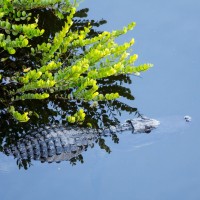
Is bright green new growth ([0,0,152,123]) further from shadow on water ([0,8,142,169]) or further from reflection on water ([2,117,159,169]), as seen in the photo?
reflection on water ([2,117,159,169])

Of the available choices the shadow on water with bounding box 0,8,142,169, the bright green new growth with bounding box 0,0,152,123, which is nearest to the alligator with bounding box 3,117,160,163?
the shadow on water with bounding box 0,8,142,169

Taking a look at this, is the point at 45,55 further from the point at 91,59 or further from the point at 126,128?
the point at 126,128

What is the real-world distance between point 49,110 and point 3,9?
1.91m

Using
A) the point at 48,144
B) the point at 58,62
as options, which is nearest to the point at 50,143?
the point at 48,144

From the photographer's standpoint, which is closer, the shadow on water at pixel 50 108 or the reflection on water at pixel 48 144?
the shadow on water at pixel 50 108

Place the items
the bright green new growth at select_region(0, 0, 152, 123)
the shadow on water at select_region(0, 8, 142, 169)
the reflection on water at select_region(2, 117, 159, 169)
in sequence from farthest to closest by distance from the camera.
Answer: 1. the reflection on water at select_region(2, 117, 159, 169)
2. the shadow on water at select_region(0, 8, 142, 169)
3. the bright green new growth at select_region(0, 0, 152, 123)

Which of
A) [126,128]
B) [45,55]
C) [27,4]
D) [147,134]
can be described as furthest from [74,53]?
[147,134]

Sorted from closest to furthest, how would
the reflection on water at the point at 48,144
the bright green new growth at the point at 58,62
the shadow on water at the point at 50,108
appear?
the bright green new growth at the point at 58,62 → the shadow on water at the point at 50,108 → the reflection on water at the point at 48,144

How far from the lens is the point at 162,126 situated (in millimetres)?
9328

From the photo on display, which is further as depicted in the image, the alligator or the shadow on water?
the alligator

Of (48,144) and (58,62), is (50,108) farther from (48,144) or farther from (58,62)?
(58,62)

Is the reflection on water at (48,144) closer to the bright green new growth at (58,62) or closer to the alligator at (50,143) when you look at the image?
the alligator at (50,143)

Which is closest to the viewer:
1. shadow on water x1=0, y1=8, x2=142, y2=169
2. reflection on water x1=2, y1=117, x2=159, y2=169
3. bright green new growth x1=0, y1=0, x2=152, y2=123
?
bright green new growth x1=0, y1=0, x2=152, y2=123

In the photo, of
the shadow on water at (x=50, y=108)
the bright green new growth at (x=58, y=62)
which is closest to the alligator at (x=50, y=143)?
the shadow on water at (x=50, y=108)
